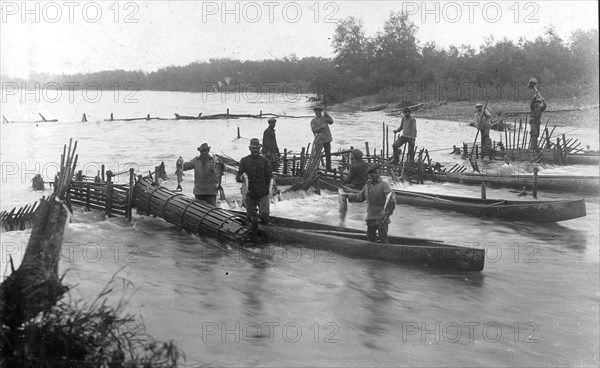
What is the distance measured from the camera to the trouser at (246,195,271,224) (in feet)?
33.6

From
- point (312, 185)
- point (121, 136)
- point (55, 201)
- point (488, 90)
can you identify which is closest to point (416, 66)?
point (488, 90)

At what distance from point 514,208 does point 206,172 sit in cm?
595

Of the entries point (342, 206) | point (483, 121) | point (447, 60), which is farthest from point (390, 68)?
point (342, 206)

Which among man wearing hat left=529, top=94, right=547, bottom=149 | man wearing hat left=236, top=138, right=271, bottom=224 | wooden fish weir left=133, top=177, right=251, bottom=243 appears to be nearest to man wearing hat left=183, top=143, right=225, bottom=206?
wooden fish weir left=133, top=177, right=251, bottom=243

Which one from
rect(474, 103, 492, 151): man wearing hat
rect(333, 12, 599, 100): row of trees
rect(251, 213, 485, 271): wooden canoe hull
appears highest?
rect(333, 12, 599, 100): row of trees

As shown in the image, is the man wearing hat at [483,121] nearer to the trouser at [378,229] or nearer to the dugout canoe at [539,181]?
the dugout canoe at [539,181]

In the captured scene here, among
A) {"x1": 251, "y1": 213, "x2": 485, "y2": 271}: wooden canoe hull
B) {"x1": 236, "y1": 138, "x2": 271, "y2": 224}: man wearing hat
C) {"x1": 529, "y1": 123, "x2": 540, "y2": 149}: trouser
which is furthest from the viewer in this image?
{"x1": 529, "y1": 123, "x2": 540, "y2": 149}: trouser

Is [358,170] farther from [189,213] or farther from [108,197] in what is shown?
[108,197]

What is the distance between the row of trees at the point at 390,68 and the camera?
44.8 meters

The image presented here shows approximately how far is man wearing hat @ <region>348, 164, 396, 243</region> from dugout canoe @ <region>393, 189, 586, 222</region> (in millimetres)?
4163

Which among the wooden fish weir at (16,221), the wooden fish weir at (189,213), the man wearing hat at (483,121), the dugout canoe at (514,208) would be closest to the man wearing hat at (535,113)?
the man wearing hat at (483,121)

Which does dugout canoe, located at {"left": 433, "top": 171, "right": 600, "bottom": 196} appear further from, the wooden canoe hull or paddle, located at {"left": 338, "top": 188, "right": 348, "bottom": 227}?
the wooden canoe hull

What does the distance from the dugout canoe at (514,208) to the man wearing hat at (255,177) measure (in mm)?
4532

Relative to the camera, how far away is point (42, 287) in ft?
15.1
